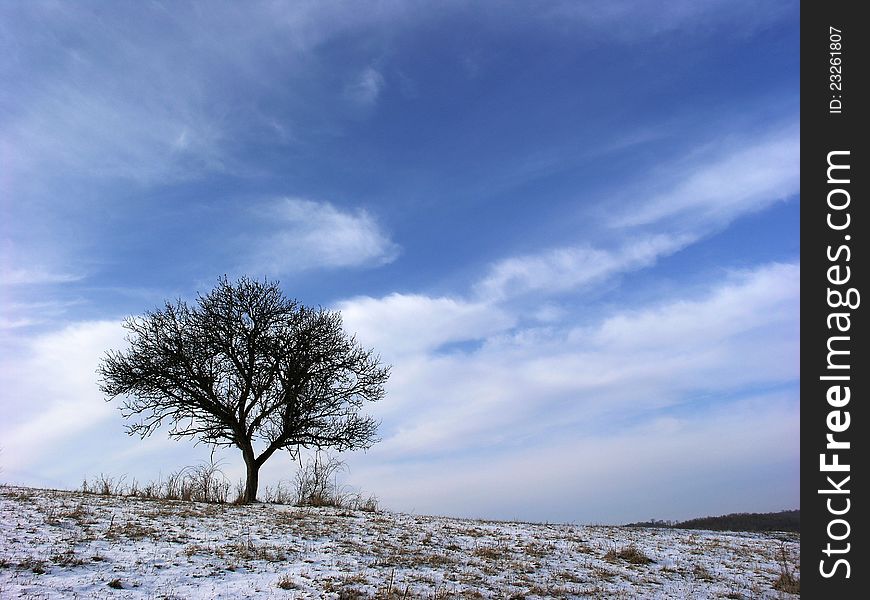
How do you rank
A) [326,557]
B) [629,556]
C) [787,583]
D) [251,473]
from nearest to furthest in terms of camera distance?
[326,557] < [787,583] < [629,556] < [251,473]

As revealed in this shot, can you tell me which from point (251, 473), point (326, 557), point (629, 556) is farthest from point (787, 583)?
point (251, 473)

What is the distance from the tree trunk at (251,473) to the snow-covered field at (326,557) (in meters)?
3.31

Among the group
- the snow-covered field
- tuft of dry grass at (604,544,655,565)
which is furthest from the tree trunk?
tuft of dry grass at (604,544,655,565)

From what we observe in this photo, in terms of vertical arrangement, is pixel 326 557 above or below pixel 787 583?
above

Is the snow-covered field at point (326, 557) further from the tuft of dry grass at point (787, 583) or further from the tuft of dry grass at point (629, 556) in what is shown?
the tuft of dry grass at point (787, 583)

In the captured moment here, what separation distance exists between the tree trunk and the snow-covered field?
10.8ft

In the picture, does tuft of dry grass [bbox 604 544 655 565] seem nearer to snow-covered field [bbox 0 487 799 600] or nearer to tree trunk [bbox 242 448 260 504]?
snow-covered field [bbox 0 487 799 600]

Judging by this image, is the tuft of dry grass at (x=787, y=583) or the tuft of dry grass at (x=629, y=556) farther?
the tuft of dry grass at (x=629, y=556)

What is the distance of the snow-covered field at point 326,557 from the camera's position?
1025 cm

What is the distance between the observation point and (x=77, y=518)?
1450 centimetres

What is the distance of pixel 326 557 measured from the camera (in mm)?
12805

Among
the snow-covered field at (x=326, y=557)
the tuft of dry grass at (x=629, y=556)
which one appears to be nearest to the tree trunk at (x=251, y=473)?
the snow-covered field at (x=326, y=557)

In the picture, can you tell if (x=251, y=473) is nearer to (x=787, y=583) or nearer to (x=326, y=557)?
(x=326, y=557)

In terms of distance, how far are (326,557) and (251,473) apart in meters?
12.2
